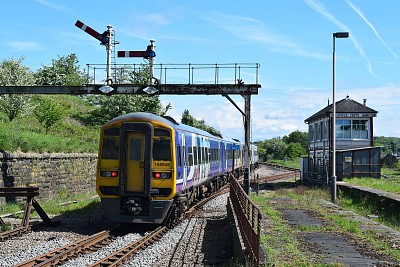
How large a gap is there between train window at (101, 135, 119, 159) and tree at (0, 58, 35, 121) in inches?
817

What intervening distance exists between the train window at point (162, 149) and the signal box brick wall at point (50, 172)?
21.5 ft

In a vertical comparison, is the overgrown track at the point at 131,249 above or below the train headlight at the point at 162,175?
below

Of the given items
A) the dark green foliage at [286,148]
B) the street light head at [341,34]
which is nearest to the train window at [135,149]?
the street light head at [341,34]

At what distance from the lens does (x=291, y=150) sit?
86188 millimetres

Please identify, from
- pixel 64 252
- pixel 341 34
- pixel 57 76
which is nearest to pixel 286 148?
pixel 57 76

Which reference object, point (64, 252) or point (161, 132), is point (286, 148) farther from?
point (64, 252)

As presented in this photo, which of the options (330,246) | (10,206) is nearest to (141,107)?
(10,206)

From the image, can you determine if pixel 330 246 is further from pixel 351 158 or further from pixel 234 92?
pixel 351 158

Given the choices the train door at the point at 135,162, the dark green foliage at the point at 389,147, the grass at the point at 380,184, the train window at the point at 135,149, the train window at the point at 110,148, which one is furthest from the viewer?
the dark green foliage at the point at 389,147

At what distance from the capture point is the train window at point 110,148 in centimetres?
1320

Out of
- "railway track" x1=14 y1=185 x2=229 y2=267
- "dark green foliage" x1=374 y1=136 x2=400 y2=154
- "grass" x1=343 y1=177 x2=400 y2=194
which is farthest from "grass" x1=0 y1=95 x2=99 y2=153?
"dark green foliage" x1=374 y1=136 x2=400 y2=154

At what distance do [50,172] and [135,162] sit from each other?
26.8 feet

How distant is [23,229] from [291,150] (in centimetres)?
7643

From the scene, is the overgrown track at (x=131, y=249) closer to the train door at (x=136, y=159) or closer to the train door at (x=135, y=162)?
the train door at (x=136, y=159)
